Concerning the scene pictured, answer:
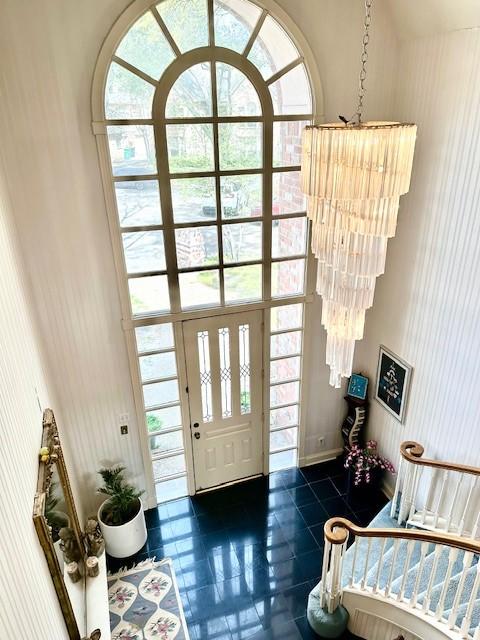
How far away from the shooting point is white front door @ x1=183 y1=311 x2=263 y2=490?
4664 millimetres

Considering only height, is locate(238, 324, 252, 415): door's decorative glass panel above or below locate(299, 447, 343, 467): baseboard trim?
above

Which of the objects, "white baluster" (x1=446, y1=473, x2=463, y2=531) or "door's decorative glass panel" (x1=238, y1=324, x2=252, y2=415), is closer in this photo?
"white baluster" (x1=446, y1=473, x2=463, y2=531)

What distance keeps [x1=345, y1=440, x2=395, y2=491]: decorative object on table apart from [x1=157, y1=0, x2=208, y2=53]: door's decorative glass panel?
4270 millimetres

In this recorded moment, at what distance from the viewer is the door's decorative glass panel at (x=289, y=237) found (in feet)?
14.8

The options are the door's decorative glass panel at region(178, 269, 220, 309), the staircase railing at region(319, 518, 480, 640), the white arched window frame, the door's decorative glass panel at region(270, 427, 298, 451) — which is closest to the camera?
the staircase railing at region(319, 518, 480, 640)

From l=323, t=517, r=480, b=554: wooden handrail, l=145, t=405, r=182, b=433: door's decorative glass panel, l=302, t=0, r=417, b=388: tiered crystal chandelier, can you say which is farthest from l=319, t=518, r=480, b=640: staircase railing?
l=145, t=405, r=182, b=433: door's decorative glass panel

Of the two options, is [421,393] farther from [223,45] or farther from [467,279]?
[223,45]

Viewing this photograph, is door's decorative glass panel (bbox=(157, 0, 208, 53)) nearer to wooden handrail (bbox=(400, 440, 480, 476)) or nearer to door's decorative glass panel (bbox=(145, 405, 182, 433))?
door's decorative glass panel (bbox=(145, 405, 182, 433))

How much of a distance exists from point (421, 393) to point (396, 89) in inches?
112

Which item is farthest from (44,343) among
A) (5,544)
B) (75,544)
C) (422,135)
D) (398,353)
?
(422,135)

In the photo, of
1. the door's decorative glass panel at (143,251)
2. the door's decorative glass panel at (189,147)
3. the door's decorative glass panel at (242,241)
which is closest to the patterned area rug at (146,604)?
the door's decorative glass panel at (143,251)

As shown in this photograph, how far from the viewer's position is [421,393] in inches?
173

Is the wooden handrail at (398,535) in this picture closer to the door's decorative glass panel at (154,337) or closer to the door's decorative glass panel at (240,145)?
the door's decorative glass panel at (154,337)

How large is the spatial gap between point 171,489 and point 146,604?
50.9 inches
